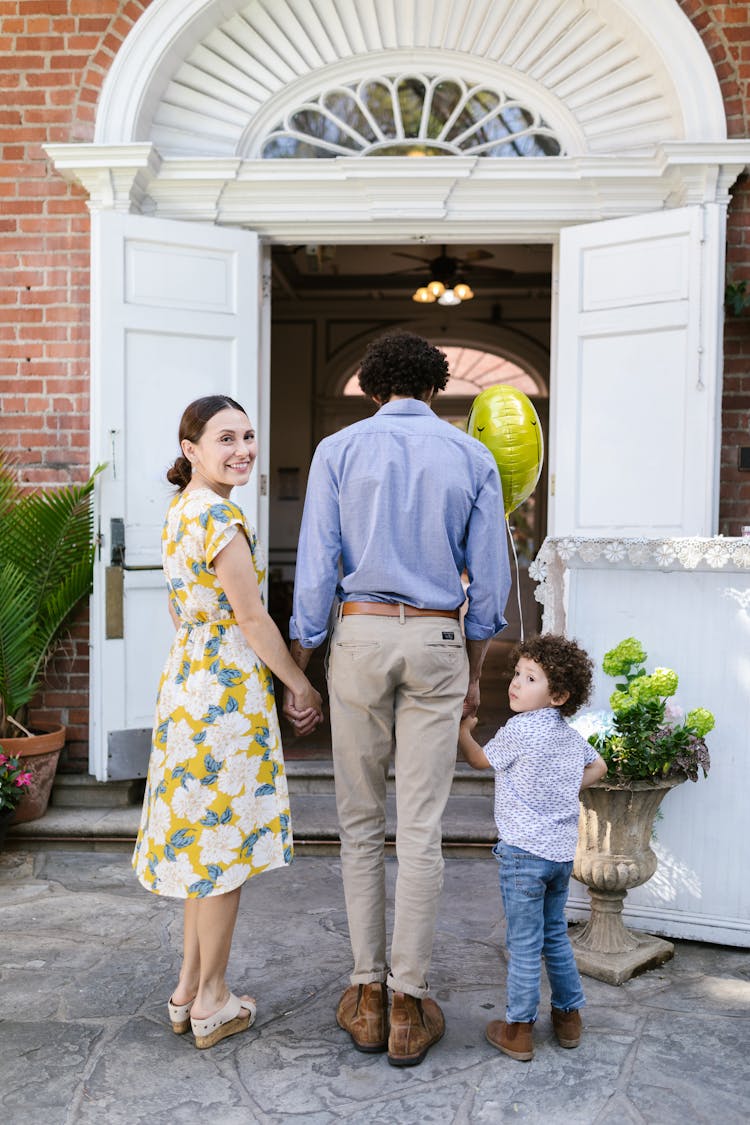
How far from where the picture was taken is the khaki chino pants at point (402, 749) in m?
2.45

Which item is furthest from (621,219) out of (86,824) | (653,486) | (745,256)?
(86,824)

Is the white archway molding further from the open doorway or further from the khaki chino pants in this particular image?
the open doorway

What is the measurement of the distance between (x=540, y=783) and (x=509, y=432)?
119cm

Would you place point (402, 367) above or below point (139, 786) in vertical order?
above

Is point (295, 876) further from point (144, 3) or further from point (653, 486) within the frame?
point (144, 3)

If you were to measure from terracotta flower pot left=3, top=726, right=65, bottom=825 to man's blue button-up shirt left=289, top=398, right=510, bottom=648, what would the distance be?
225cm

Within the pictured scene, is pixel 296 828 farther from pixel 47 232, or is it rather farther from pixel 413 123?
pixel 413 123

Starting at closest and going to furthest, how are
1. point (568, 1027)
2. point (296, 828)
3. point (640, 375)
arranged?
point (568, 1027), point (296, 828), point (640, 375)

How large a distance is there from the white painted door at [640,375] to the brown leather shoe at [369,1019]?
8.44ft

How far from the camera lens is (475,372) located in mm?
11680

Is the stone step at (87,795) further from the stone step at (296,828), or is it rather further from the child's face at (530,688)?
the child's face at (530,688)

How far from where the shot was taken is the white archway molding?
182 inches

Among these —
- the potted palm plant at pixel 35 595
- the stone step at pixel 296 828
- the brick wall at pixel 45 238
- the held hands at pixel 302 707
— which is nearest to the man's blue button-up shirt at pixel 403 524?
the held hands at pixel 302 707

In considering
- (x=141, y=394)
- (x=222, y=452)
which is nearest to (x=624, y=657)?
(x=222, y=452)
